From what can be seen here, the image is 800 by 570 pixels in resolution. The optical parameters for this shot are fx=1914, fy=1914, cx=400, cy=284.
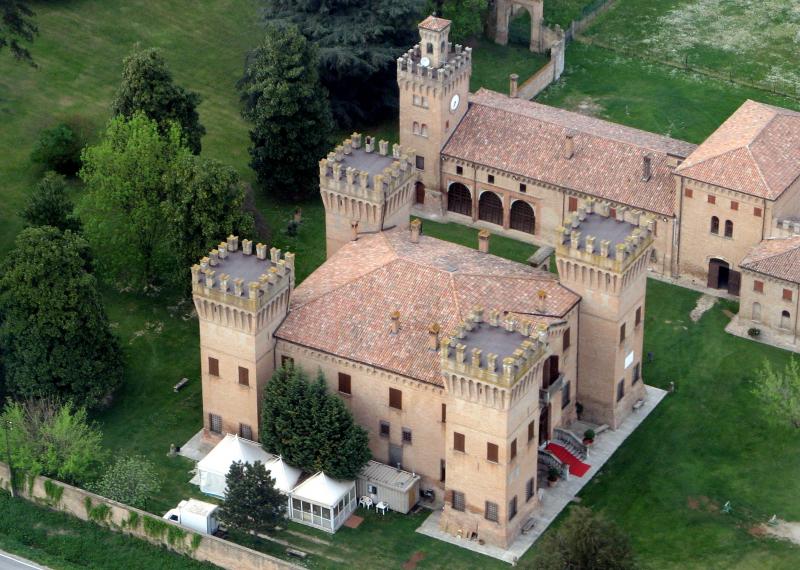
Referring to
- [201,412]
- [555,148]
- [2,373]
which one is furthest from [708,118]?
[2,373]

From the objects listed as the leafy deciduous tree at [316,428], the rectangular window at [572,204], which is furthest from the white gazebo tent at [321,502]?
the rectangular window at [572,204]

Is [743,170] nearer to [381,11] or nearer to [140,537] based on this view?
[381,11]

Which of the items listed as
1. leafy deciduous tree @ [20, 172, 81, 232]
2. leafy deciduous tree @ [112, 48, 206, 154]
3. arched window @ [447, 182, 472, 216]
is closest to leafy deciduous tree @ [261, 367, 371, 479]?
leafy deciduous tree @ [20, 172, 81, 232]

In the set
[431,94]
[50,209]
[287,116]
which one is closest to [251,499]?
[50,209]

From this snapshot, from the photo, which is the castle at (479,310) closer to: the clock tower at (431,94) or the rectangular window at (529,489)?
the rectangular window at (529,489)

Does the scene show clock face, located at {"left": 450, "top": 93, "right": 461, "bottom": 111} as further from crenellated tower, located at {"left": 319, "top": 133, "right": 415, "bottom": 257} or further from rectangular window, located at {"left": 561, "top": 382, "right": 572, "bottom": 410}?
rectangular window, located at {"left": 561, "top": 382, "right": 572, "bottom": 410}

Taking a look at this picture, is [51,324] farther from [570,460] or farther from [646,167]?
[646,167]
